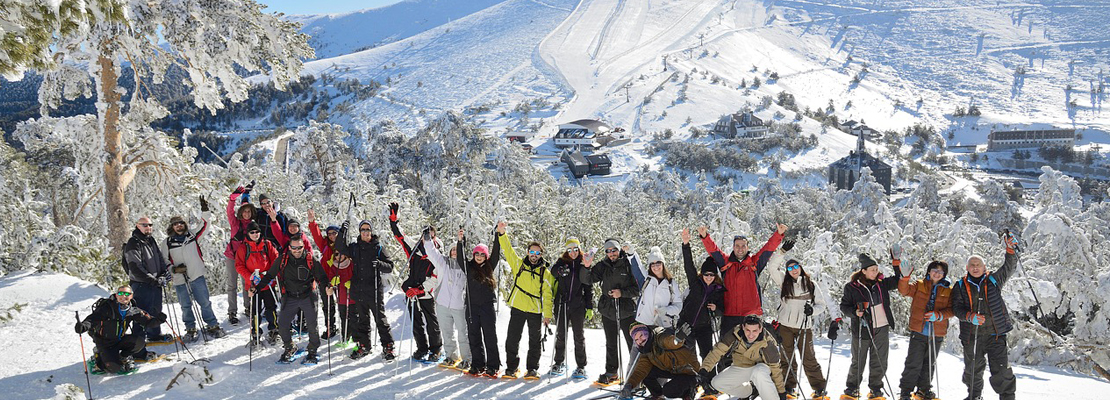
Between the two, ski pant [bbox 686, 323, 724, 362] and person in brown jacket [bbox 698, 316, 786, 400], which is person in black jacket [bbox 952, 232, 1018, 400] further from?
ski pant [bbox 686, 323, 724, 362]

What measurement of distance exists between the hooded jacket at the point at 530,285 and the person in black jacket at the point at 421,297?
0.90 meters

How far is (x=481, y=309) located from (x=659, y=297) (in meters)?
1.99

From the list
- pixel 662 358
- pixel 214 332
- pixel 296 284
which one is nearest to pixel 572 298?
pixel 662 358

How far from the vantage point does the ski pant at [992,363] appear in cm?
679

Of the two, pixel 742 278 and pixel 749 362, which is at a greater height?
pixel 742 278

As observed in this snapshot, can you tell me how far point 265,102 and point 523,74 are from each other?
48744 millimetres

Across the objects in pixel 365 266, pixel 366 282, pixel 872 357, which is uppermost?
pixel 365 266

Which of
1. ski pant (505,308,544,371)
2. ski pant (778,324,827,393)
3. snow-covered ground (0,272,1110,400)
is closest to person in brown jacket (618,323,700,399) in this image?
snow-covered ground (0,272,1110,400)

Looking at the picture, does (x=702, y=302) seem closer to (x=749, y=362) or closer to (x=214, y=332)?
(x=749, y=362)

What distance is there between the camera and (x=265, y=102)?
126188mm

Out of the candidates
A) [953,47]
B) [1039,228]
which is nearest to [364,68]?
[1039,228]

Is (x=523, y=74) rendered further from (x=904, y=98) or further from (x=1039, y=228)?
(x=1039, y=228)

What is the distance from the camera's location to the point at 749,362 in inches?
252

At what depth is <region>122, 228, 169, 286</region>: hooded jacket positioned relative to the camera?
7.54 meters
